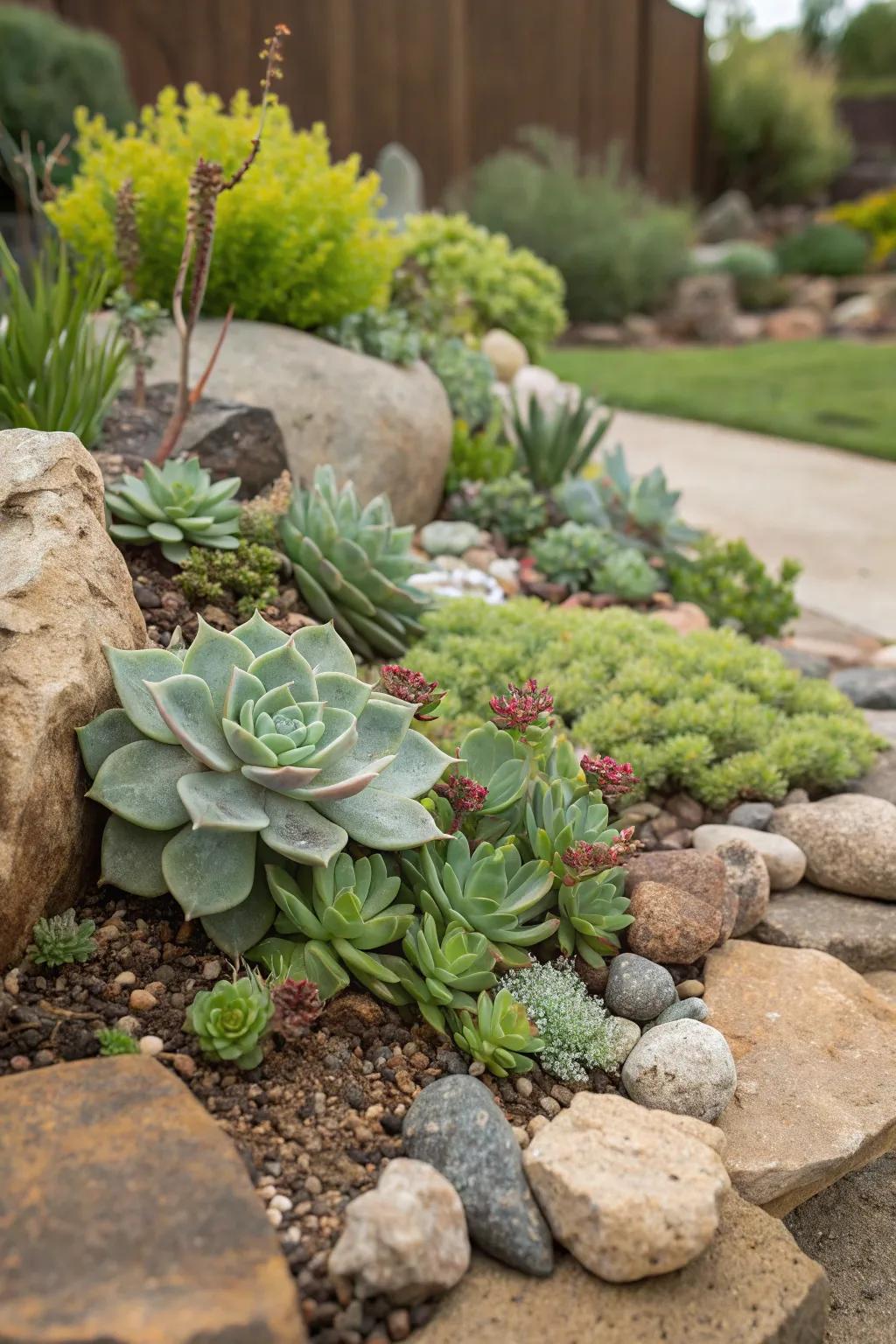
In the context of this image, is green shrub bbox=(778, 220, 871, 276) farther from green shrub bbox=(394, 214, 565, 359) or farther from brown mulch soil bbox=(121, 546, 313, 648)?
brown mulch soil bbox=(121, 546, 313, 648)

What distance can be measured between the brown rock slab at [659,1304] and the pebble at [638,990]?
57 centimetres

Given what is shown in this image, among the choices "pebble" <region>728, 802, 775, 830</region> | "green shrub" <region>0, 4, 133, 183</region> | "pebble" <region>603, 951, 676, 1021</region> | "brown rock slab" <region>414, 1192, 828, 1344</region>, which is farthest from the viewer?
"green shrub" <region>0, 4, 133, 183</region>

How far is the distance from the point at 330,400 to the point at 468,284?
2501mm

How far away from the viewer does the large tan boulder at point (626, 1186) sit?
1811mm

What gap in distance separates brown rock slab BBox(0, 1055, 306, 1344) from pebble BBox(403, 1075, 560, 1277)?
0.36 m

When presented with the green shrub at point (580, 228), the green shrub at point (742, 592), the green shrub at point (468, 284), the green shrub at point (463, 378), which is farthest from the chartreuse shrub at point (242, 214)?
the green shrub at point (580, 228)

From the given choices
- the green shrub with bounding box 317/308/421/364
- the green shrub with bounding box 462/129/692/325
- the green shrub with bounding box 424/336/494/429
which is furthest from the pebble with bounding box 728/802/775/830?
the green shrub with bounding box 462/129/692/325

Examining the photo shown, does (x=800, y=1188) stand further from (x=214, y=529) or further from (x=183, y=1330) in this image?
(x=214, y=529)

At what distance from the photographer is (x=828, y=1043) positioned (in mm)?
2518

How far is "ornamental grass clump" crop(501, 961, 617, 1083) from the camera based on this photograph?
2.32 m

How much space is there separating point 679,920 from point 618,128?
1396 centimetres

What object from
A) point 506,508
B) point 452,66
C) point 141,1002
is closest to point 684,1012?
point 141,1002

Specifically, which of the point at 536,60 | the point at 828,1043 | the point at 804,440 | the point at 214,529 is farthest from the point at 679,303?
the point at 828,1043

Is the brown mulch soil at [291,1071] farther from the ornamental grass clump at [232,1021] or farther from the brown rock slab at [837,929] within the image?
the brown rock slab at [837,929]
